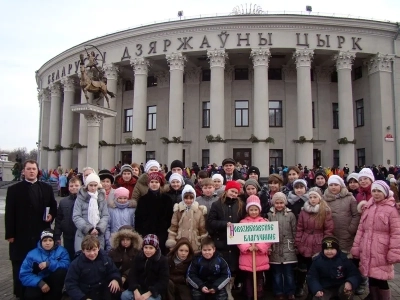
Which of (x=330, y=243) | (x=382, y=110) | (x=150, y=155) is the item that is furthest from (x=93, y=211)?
(x=150, y=155)

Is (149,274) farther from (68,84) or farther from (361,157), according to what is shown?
(68,84)

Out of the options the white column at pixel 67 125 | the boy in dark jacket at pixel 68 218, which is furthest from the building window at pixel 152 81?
the boy in dark jacket at pixel 68 218

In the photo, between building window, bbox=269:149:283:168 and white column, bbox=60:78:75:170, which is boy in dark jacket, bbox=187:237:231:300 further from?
white column, bbox=60:78:75:170

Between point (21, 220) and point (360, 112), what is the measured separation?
105 ft

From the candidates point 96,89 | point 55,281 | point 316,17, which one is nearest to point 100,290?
point 55,281

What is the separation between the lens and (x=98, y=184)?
7.36 metres

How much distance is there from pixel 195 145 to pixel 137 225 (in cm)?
2605

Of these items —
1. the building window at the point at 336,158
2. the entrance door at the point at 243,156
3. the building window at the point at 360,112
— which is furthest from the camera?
the building window at the point at 360,112

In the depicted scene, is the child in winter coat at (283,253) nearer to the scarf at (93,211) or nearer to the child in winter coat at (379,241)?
the child in winter coat at (379,241)

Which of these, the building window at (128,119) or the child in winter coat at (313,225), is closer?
the child in winter coat at (313,225)

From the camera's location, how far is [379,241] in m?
6.19

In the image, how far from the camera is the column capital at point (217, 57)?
2955 centimetres

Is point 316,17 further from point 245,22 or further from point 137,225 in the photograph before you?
point 137,225

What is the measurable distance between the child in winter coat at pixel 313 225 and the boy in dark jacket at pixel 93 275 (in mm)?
3397
